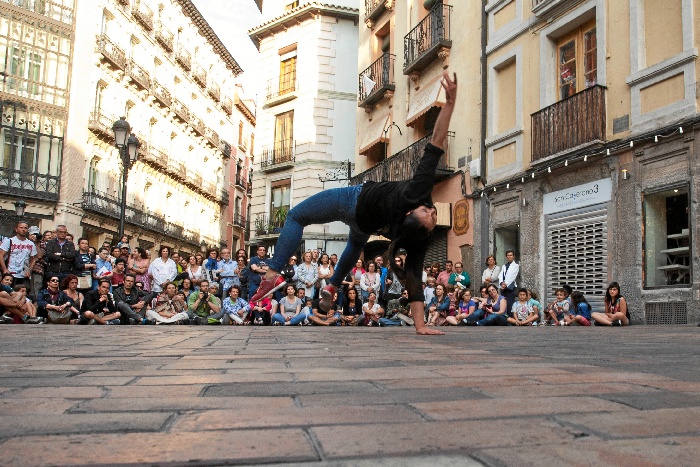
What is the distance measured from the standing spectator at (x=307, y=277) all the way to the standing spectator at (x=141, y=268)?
2.86 meters

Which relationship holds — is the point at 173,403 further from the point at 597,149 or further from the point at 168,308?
the point at 597,149

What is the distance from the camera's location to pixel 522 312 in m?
12.5

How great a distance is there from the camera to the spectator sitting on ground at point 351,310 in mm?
13273

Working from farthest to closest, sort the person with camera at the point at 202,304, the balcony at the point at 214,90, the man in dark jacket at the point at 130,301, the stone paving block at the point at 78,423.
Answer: the balcony at the point at 214,90 → the person with camera at the point at 202,304 → the man in dark jacket at the point at 130,301 → the stone paving block at the point at 78,423

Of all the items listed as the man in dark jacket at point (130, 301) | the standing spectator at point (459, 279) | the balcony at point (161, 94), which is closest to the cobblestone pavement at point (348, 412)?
the man in dark jacket at point (130, 301)

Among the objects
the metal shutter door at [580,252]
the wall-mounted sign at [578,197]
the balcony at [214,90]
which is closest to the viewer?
the wall-mounted sign at [578,197]

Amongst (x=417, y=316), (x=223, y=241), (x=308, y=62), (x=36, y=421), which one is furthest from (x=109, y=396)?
(x=223, y=241)

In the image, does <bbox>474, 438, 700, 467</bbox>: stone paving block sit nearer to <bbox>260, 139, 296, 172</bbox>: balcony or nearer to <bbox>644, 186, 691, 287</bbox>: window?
<bbox>644, 186, 691, 287</bbox>: window

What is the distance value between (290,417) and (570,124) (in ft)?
42.4

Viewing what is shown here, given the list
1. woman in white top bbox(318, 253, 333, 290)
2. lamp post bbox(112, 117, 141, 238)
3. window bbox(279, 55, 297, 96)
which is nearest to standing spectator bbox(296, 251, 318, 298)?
woman in white top bbox(318, 253, 333, 290)

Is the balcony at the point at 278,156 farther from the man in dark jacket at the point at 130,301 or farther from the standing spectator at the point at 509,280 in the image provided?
the man in dark jacket at the point at 130,301

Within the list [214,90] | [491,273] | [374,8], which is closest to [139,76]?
[214,90]

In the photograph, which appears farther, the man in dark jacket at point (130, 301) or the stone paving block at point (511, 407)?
the man in dark jacket at point (130, 301)

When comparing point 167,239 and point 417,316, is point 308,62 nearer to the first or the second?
point 167,239
